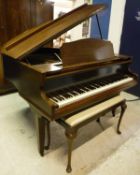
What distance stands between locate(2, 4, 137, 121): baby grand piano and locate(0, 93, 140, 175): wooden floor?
0.55 metres

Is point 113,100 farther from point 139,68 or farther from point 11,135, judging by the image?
point 139,68

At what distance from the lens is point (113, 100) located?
199cm

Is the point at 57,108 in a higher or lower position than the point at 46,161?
higher

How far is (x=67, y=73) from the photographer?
5.16 ft

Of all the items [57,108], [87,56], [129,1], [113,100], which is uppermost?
[129,1]

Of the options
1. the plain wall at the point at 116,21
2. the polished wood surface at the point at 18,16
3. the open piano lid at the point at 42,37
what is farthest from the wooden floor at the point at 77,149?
the plain wall at the point at 116,21

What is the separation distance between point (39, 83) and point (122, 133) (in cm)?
137

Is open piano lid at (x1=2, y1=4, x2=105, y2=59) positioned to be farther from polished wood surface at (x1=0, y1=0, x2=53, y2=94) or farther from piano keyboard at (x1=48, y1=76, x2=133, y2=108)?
polished wood surface at (x1=0, y1=0, x2=53, y2=94)

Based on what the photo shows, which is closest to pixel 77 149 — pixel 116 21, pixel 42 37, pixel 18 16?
pixel 42 37

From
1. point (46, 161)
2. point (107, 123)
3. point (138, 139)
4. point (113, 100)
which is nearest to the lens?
point (46, 161)

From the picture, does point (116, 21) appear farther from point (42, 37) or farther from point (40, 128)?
point (40, 128)

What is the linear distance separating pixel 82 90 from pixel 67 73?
255mm

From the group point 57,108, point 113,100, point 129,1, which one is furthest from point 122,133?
point 129,1

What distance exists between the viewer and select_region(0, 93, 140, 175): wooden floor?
1728mm
